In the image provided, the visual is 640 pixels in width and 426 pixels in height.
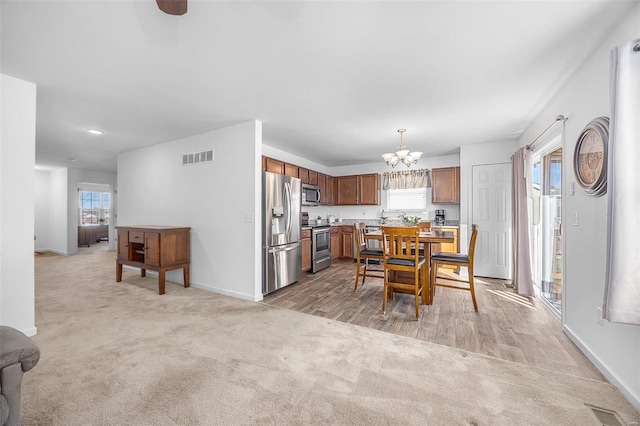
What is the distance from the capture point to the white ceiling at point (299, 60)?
1.59 m

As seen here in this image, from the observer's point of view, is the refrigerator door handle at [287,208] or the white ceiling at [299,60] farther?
the refrigerator door handle at [287,208]

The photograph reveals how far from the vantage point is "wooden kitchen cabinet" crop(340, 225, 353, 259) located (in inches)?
244

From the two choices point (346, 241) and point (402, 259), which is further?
point (346, 241)

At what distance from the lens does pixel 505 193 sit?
4422 millimetres

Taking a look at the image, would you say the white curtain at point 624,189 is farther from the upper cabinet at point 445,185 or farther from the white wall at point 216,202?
the upper cabinet at point 445,185

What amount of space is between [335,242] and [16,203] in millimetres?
4911

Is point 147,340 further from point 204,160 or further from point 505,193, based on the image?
point 505,193

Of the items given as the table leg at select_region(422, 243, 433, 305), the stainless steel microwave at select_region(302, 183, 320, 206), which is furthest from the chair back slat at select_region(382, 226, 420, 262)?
the stainless steel microwave at select_region(302, 183, 320, 206)

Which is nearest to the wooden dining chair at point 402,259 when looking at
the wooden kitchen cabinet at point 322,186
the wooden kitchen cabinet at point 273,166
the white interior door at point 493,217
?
the white interior door at point 493,217

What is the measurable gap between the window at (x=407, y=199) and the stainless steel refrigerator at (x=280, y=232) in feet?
9.37

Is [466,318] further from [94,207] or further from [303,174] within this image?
[94,207]

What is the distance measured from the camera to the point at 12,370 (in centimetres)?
112

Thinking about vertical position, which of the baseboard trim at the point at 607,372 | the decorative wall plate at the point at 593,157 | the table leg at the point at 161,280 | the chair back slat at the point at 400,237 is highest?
the decorative wall plate at the point at 593,157

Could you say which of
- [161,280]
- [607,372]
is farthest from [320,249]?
[607,372]
